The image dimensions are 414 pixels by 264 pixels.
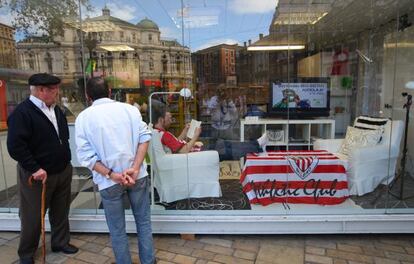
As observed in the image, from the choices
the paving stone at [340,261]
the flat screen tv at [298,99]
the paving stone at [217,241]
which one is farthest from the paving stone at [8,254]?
the flat screen tv at [298,99]

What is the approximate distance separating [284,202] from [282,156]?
47 centimetres

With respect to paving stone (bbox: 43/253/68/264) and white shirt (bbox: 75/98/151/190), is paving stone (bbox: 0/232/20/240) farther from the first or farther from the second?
white shirt (bbox: 75/98/151/190)

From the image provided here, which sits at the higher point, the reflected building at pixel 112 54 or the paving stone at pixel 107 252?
the reflected building at pixel 112 54

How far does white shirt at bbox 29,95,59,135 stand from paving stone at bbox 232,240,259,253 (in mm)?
1777

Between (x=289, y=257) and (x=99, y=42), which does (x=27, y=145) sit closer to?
(x=99, y=42)

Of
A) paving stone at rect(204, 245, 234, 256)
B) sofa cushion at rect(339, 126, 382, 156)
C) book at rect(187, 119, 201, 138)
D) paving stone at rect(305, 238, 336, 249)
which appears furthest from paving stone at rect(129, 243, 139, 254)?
sofa cushion at rect(339, 126, 382, 156)

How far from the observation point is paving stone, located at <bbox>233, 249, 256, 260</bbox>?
8.61 ft

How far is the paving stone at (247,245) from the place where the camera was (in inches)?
108

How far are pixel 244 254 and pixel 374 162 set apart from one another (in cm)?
184

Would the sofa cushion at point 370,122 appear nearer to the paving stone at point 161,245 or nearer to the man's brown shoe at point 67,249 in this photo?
the paving stone at point 161,245

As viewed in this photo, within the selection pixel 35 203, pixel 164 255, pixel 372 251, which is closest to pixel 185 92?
pixel 164 255

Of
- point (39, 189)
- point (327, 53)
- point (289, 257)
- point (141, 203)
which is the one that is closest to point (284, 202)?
point (289, 257)

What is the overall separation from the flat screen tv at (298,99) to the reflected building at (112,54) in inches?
59.8

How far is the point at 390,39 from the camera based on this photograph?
3.88m
